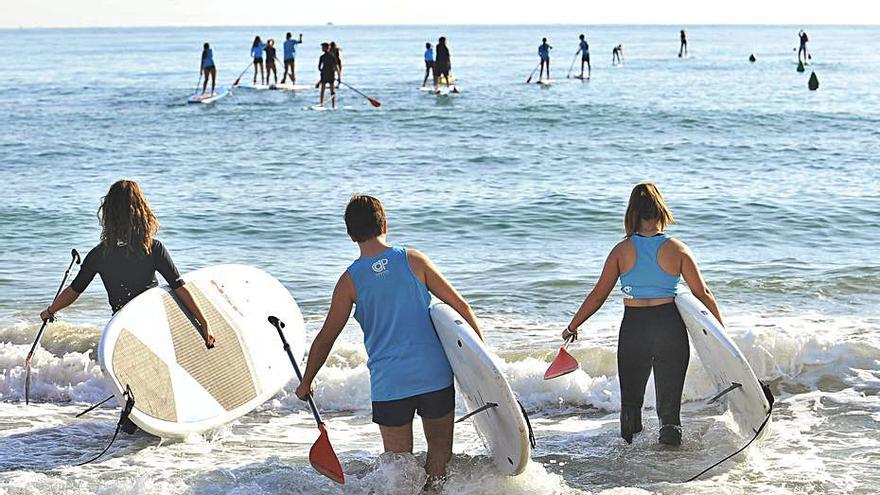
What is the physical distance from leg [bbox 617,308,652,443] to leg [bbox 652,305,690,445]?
2.1 inches

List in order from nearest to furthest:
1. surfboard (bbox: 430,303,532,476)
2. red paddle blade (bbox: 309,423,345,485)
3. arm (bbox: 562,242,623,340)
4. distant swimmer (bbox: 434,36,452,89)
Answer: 1. surfboard (bbox: 430,303,532,476)
2. red paddle blade (bbox: 309,423,345,485)
3. arm (bbox: 562,242,623,340)
4. distant swimmer (bbox: 434,36,452,89)

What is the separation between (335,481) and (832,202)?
10.6 meters

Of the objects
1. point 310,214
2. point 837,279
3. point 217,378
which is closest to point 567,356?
point 217,378

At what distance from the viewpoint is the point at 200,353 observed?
6238 mm

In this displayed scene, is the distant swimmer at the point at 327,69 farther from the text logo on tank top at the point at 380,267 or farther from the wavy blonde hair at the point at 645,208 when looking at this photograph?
the text logo on tank top at the point at 380,267

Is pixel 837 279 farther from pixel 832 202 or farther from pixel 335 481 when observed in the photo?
pixel 335 481

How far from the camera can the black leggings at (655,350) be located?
17.5ft

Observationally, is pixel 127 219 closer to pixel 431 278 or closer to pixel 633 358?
pixel 431 278

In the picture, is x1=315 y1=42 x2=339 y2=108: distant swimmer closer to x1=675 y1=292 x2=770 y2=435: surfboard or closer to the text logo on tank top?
x1=675 y1=292 x2=770 y2=435: surfboard

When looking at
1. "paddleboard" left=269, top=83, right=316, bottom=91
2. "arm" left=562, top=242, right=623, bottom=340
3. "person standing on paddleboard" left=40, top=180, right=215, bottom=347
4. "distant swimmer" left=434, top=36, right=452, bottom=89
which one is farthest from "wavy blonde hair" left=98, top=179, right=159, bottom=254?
"paddleboard" left=269, top=83, right=316, bottom=91

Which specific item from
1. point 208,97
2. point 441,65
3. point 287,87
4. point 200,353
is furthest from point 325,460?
point 287,87

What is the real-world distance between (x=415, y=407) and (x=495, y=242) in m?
7.58

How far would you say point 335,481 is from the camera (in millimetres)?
5168

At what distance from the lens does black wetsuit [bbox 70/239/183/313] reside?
571 cm
